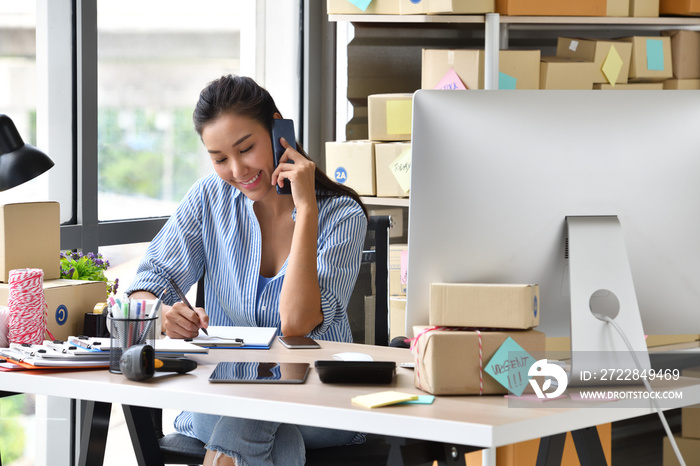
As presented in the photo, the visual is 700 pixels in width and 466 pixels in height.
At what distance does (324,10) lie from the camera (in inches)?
135

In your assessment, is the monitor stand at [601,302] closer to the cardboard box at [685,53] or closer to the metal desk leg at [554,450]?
the metal desk leg at [554,450]

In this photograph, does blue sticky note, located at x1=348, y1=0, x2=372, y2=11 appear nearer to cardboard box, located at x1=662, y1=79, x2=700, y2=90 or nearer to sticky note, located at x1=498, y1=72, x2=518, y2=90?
sticky note, located at x1=498, y1=72, x2=518, y2=90

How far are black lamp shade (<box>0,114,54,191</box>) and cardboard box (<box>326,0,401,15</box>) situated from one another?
1.51 meters

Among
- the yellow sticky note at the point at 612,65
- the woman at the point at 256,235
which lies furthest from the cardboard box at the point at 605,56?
the woman at the point at 256,235

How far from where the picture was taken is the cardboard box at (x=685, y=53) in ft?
9.33

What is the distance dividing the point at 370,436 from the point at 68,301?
70cm

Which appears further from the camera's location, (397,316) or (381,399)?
(397,316)

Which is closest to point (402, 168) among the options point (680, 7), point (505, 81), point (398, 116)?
point (398, 116)

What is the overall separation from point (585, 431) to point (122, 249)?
1730 millimetres

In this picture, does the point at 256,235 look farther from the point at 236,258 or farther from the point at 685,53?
the point at 685,53

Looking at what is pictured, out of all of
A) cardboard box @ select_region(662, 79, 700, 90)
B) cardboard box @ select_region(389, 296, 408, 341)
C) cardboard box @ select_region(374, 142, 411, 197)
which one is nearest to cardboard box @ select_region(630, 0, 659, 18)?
cardboard box @ select_region(662, 79, 700, 90)

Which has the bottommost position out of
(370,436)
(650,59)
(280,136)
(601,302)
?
(370,436)

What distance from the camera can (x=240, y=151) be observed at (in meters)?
1.86

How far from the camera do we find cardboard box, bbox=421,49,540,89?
2.68m
